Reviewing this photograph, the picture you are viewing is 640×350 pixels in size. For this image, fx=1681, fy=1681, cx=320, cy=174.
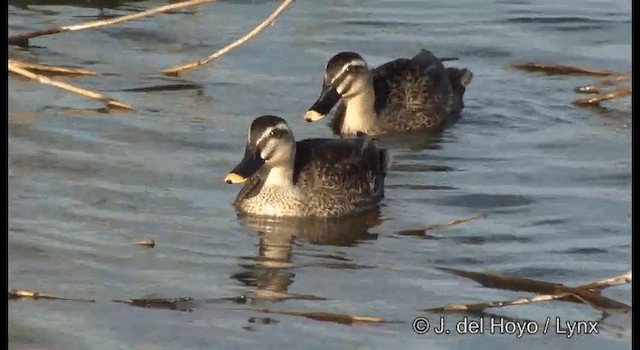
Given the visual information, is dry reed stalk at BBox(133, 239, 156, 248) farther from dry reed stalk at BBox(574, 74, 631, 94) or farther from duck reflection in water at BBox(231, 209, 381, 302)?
dry reed stalk at BBox(574, 74, 631, 94)

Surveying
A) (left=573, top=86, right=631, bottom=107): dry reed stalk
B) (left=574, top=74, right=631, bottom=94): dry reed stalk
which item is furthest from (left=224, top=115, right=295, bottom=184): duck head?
(left=574, top=74, right=631, bottom=94): dry reed stalk

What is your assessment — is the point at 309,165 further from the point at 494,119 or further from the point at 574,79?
the point at 574,79

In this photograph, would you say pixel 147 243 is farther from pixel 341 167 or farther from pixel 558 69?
pixel 558 69

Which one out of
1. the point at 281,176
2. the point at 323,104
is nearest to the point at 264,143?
the point at 281,176

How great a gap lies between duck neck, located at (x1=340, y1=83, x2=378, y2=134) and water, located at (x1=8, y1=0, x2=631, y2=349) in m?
0.21

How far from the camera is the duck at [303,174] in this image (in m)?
9.93

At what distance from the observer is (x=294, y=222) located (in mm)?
9984

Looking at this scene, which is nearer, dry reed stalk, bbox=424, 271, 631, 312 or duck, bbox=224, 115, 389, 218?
dry reed stalk, bbox=424, 271, 631, 312

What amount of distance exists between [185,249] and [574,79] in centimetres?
515

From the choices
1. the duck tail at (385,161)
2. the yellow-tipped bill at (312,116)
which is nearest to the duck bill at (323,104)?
the yellow-tipped bill at (312,116)

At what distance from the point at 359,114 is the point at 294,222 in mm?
2530

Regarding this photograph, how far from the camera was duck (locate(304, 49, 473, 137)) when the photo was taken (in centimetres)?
1212

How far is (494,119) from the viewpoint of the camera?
12086mm
